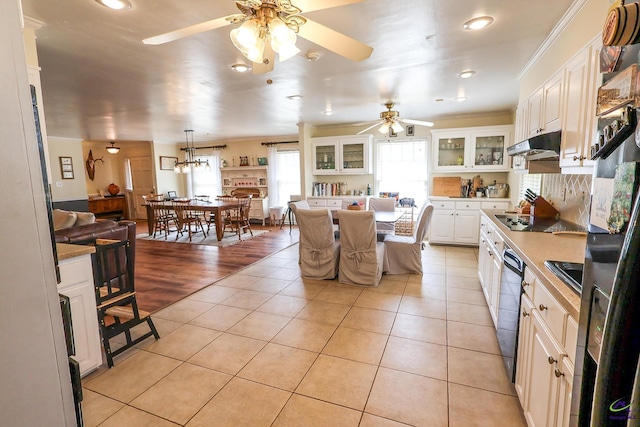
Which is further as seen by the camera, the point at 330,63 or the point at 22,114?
the point at 330,63

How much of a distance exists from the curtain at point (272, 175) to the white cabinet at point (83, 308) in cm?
645

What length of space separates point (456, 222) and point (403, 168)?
5.22ft

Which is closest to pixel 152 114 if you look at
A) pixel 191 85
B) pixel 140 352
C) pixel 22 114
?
pixel 191 85

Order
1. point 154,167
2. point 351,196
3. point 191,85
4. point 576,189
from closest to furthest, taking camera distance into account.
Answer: point 576,189, point 191,85, point 351,196, point 154,167

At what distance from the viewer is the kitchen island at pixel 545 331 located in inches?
44.9

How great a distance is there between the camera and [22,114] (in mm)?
477

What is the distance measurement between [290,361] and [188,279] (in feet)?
7.66

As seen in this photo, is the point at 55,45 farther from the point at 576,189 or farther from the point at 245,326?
the point at 576,189

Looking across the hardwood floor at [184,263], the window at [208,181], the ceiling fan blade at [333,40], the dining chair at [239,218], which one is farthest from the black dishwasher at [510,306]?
the window at [208,181]

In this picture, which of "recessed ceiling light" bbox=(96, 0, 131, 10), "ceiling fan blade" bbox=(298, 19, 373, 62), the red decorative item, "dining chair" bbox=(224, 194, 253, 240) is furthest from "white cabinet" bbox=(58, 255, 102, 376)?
the red decorative item

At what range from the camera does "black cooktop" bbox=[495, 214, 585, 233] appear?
97.6 inches

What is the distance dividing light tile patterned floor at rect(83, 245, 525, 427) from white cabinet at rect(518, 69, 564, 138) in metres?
1.76

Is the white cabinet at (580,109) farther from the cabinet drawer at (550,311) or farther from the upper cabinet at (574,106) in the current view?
the cabinet drawer at (550,311)

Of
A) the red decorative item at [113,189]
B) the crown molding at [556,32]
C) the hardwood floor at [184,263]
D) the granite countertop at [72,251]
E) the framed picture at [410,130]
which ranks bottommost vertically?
the hardwood floor at [184,263]
